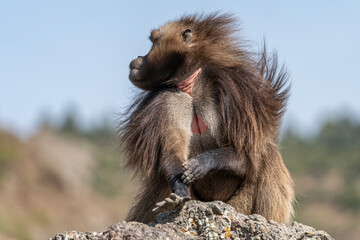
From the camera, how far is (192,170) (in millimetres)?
6402

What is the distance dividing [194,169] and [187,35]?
5.26 feet

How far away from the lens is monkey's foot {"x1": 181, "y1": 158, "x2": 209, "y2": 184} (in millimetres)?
6367

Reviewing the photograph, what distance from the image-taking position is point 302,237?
570 centimetres

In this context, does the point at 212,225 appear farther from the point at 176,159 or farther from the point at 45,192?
the point at 45,192

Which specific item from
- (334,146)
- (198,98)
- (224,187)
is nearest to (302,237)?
(224,187)

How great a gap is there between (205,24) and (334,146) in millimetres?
43086

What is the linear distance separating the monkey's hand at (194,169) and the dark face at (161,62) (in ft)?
3.62

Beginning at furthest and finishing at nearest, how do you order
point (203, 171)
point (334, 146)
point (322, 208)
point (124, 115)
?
point (334, 146) < point (322, 208) < point (124, 115) < point (203, 171)

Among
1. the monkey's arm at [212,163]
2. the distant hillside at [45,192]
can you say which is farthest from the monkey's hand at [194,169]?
the distant hillside at [45,192]

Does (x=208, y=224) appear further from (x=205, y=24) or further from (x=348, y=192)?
(x=348, y=192)

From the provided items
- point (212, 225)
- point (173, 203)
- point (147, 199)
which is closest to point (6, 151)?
point (147, 199)

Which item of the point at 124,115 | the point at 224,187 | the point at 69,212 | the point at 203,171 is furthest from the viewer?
the point at 69,212

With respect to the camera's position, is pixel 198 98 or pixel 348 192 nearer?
pixel 198 98

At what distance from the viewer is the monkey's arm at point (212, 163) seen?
640 centimetres
